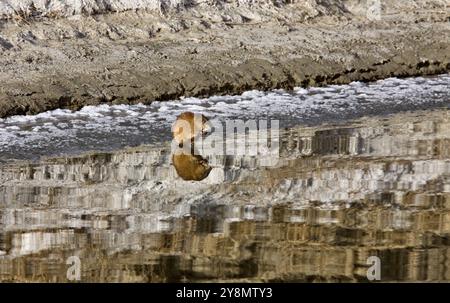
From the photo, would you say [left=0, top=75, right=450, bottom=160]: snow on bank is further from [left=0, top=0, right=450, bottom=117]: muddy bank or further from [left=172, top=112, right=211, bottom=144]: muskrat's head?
[left=172, top=112, right=211, bottom=144]: muskrat's head

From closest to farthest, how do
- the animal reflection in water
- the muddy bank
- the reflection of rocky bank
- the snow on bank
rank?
1. the reflection of rocky bank
2. the animal reflection in water
3. the snow on bank
4. the muddy bank

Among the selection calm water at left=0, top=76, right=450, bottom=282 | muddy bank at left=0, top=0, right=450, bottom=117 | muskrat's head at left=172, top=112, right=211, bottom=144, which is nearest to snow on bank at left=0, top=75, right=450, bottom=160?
calm water at left=0, top=76, right=450, bottom=282

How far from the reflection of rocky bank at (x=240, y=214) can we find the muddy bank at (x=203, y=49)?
149 cm

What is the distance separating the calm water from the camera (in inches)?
271

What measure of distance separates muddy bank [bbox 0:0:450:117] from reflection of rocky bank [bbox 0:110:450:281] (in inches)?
58.7

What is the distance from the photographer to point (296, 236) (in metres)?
7.41

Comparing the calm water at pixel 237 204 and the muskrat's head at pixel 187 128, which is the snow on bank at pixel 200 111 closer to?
the calm water at pixel 237 204

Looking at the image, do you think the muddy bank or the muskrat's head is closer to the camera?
the muskrat's head

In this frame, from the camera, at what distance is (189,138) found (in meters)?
9.41

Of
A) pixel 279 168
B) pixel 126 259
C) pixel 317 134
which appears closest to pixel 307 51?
pixel 317 134

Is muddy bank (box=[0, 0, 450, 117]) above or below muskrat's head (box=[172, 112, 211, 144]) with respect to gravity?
above

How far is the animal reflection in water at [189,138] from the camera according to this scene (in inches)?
351

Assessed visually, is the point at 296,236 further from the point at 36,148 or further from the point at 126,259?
the point at 36,148

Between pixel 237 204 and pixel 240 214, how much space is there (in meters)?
0.23
